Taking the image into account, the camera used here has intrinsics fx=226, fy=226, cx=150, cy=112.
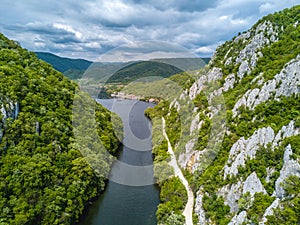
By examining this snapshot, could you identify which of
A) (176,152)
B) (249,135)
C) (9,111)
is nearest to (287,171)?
(249,135)

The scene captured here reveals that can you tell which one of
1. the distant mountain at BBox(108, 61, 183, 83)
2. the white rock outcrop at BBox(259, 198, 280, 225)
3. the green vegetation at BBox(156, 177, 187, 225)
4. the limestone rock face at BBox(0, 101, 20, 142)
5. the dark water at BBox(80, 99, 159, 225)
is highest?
the distant mountain at BBox(108, 61, 183, 83)

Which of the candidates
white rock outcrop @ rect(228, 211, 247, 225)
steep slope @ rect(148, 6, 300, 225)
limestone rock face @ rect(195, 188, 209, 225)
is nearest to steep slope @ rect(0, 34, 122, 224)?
steep slope @ rect(148, 6, 300, 225)

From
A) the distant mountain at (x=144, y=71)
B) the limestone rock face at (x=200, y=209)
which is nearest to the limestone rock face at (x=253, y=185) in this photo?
the limestone rock face at (x=200, y=209)

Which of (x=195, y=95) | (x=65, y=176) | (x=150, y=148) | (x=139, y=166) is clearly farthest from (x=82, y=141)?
(x=195, y=95)

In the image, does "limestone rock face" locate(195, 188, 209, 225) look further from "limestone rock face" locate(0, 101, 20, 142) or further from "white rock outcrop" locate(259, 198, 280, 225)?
"limestone rock face" locate(0, 101, 20, 142)

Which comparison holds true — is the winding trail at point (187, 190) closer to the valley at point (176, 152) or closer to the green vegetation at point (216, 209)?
the valley at point (176, 152)
